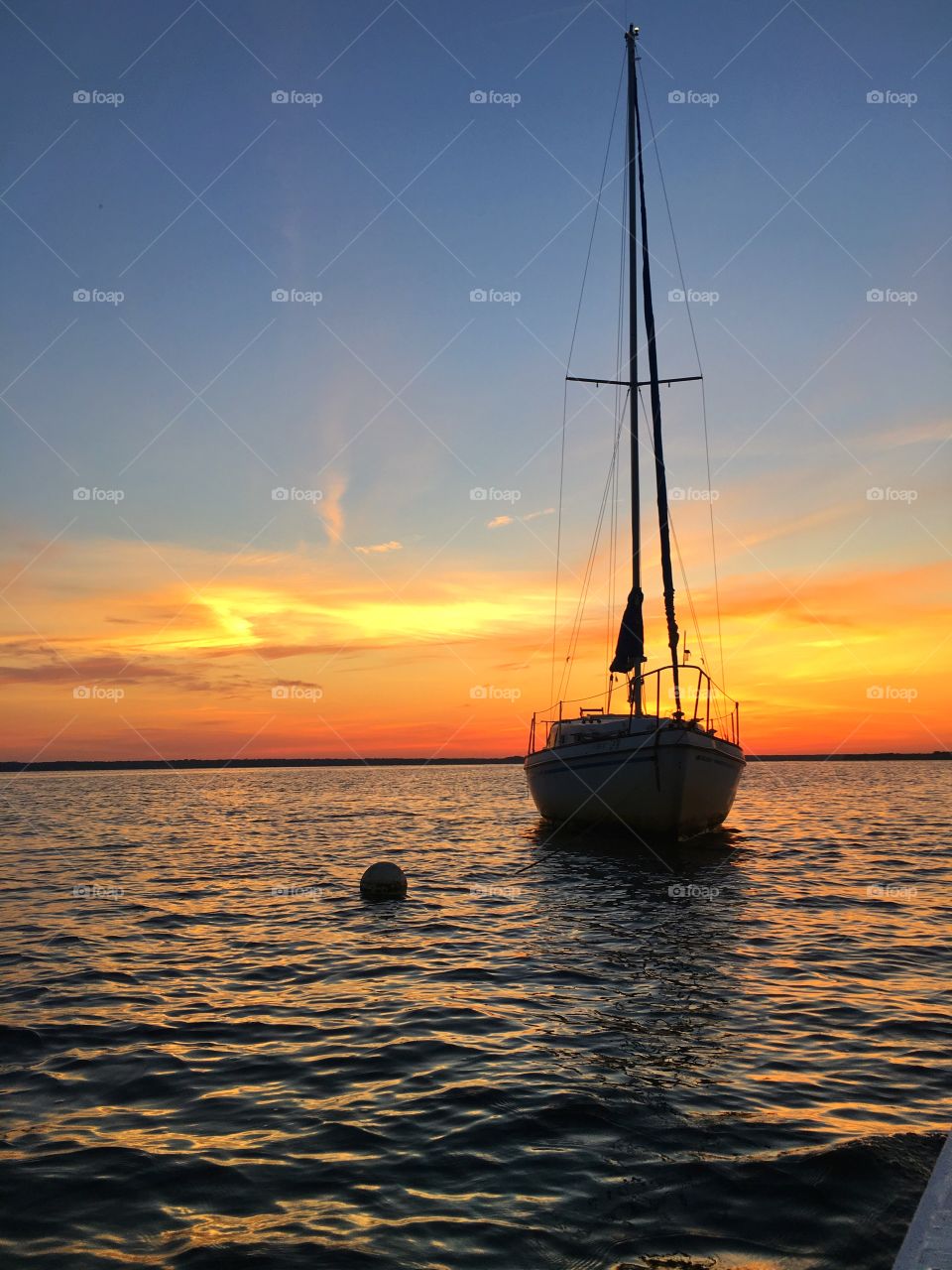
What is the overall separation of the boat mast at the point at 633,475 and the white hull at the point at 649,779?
2.97 metres

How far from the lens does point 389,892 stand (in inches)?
695

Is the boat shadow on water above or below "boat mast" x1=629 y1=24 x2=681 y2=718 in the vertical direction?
below

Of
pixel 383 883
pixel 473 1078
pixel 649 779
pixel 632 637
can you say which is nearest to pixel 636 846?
pixel 649 779

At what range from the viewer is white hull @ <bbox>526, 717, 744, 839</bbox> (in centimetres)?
2220

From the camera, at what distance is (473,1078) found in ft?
25.0

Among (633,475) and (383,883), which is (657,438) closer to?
(633,475)

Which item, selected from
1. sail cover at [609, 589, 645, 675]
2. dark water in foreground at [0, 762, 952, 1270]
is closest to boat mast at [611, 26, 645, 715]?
sail cover at [609, 589, 645, 675]

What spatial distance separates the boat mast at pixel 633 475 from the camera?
26.6 meters

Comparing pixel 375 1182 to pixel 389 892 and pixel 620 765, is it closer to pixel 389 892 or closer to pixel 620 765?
pixel 389 892

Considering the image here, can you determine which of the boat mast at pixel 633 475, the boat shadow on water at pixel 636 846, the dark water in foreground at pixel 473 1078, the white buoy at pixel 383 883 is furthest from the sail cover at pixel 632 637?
the white buoy at pixel 383 883

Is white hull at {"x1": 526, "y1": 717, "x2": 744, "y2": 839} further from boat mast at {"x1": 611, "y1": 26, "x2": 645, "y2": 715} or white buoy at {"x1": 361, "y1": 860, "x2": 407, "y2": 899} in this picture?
white buoy at {"x1": 361, "y1": 860, "x2": 407, "y2": 899}

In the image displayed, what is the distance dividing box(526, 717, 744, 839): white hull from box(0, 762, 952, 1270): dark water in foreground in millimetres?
4476

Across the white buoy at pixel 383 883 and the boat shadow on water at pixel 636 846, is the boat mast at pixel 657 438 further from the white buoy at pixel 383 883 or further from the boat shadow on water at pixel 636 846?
the white buoy at pixel 383 883

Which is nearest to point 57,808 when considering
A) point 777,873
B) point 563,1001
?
point 777,873
